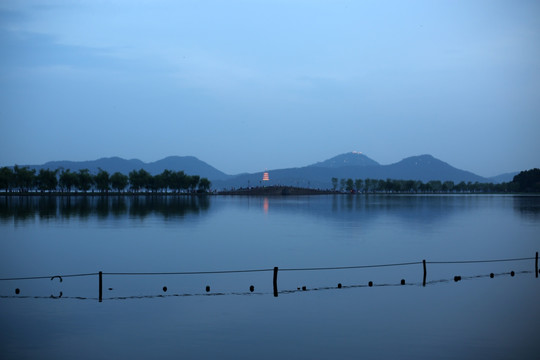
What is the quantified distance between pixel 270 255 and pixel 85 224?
158 ft

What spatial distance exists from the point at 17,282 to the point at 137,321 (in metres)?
16.0

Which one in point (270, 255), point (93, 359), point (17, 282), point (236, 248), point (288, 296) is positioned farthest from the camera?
point (236, 248)

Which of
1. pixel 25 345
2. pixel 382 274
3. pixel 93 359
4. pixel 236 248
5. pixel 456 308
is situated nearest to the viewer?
pixel 93 359

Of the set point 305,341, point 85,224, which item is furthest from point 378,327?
point 85,224

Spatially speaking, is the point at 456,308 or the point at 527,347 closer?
the point at 527,347

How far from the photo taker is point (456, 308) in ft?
103

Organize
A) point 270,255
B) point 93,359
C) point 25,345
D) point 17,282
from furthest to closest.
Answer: point 270,255 < point 17,282 < point 25,345 < point 93,359

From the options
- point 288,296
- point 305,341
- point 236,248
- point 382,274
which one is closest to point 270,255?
point 236,248

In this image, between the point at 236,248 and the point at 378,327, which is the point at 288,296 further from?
the point at 236,248

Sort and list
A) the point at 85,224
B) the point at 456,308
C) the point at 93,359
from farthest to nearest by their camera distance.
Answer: the point at 85,224 < the point at 456,308 < the point at 93,359

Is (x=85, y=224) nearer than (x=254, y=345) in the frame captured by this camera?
No

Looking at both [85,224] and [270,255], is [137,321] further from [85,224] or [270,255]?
[85,224]

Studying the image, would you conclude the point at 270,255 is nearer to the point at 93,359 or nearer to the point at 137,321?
the point at 137,321

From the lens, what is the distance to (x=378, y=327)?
27469 mm
